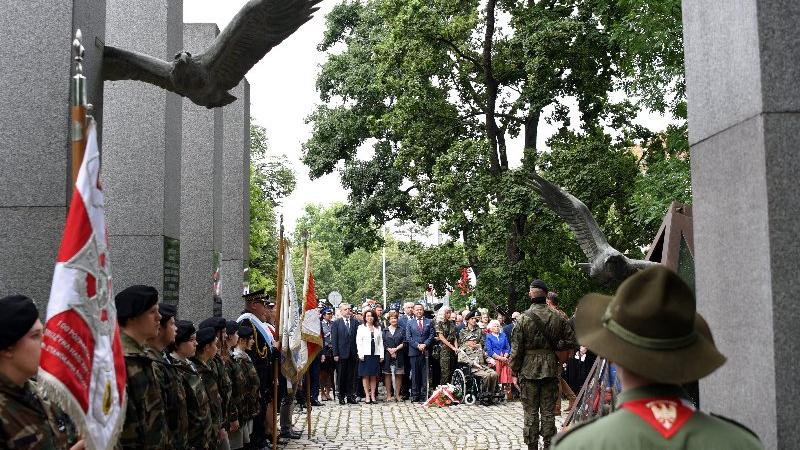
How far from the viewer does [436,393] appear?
2031 centimetres

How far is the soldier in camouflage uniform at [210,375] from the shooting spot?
7102 millimetres

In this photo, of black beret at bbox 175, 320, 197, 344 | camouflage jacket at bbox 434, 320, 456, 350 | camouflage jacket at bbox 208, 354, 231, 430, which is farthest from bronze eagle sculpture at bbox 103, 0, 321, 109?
camouflage jacket at bbox 434, 320, 456, 350

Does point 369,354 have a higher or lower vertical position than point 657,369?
lower

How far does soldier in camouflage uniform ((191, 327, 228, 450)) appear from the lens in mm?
7102

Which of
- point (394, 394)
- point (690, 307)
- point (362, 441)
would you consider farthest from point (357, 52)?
point (690, 307)

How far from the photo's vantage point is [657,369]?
2363mm

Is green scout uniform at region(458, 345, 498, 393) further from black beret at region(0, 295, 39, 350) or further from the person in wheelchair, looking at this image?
black beret at region(0, 295, 39, 350)

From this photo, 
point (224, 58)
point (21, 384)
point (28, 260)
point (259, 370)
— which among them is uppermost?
point (224, 58)

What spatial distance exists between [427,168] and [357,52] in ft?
25.9

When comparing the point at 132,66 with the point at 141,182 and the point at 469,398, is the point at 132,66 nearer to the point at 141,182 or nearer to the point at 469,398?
the point at 141,182

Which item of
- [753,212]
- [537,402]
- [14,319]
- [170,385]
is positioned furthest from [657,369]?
[537,402]

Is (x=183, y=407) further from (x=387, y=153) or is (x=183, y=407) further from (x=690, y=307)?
(x=387, y=153)

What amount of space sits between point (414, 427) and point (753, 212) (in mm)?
11624

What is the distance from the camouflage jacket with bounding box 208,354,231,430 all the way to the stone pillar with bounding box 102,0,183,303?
105 inches
